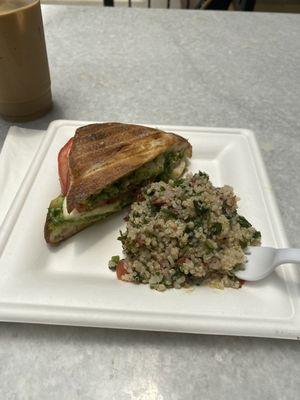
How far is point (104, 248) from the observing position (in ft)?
3.94

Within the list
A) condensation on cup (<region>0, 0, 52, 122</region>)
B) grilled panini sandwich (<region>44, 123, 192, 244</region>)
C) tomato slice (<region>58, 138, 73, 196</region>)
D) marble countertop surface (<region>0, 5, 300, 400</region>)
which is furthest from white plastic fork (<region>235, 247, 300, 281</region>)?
condensation on cup (<region>0, 0, 52, 122</region>)

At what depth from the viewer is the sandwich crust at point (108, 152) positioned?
1.22 meters

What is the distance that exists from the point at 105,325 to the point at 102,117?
118 cm

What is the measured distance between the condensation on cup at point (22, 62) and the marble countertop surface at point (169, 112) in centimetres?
10

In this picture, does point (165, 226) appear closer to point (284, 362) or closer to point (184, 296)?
point (184, 296)

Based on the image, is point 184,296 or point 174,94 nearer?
point 184,296

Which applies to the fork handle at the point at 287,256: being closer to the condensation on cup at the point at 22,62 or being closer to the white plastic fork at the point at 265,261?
the white plastic fork at the point at 265,261

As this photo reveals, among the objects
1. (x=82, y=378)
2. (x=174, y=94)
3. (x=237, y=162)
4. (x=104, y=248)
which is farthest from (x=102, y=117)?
(x=82, y=378)

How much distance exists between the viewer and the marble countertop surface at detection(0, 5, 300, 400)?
3.09 ft

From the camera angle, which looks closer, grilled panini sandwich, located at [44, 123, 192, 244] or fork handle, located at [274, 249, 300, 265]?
fork handle, located at [274, 249, 300, 265]

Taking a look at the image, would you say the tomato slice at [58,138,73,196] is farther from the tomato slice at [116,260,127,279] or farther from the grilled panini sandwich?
the tomato slice at [116,260,127,279]

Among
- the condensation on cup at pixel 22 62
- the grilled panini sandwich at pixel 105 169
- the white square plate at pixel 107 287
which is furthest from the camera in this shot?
the condensation on cup at pixel 22 62

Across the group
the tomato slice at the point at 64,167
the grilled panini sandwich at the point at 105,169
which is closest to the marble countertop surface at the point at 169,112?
the grilled panini sandwich at the point at 105,169

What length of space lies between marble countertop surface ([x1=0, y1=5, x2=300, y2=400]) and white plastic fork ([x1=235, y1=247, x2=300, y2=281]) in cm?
16
